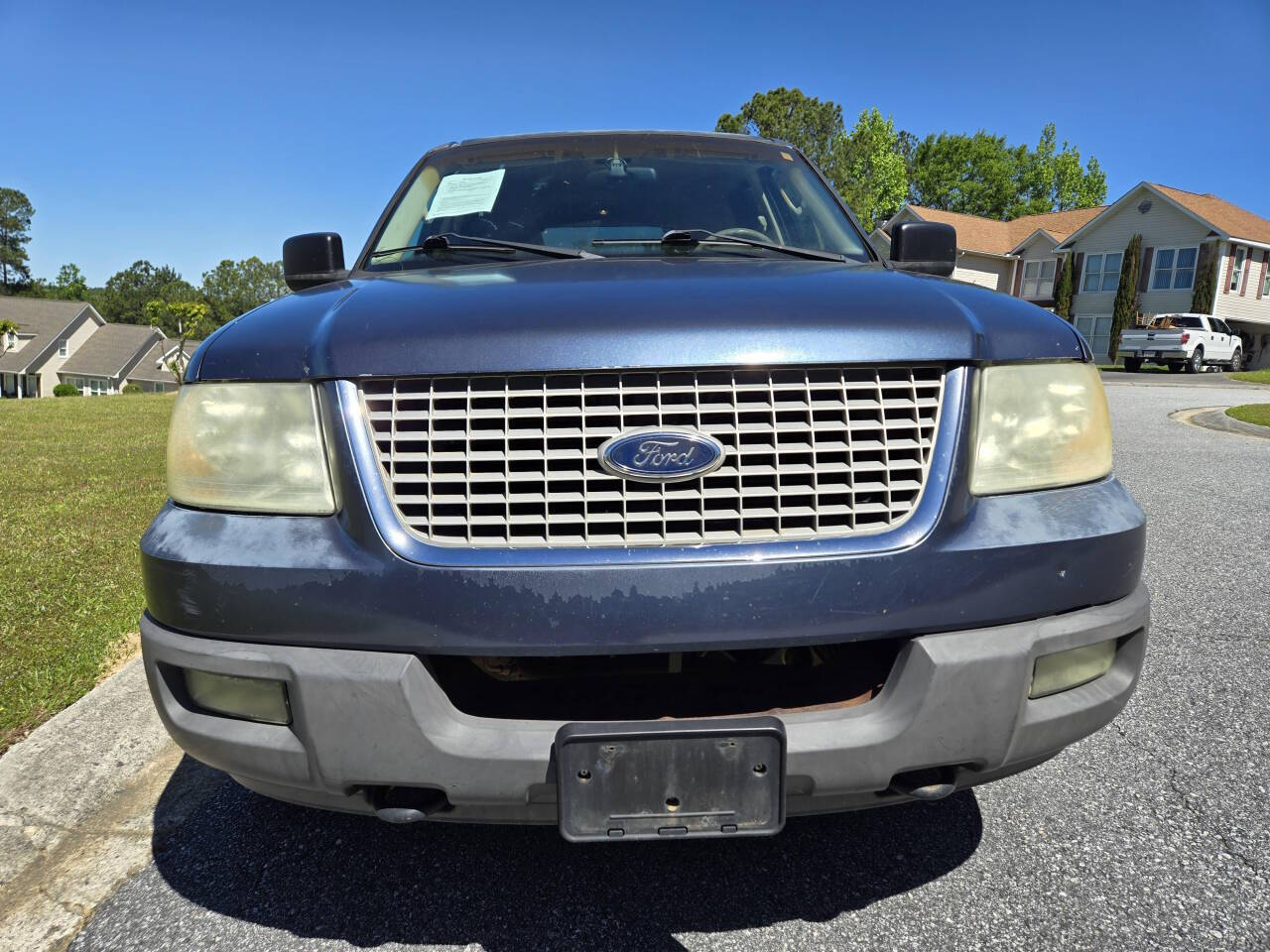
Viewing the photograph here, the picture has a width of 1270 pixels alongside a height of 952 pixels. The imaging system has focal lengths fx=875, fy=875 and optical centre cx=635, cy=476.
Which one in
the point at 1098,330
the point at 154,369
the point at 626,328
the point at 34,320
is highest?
the point at 626,328

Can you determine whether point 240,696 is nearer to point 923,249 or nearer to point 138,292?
point 923,249

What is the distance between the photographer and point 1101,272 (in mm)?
36375

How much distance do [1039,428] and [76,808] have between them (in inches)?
99.5

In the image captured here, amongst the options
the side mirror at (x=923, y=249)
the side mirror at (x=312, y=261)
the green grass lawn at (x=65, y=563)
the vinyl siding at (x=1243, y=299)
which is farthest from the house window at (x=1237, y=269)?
the side mirror at (x=312, y=261)

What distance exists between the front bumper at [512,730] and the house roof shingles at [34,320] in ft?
250

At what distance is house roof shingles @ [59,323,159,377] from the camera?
2633 inches

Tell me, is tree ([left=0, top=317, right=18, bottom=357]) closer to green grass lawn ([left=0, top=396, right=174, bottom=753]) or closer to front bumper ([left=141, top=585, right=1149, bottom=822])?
green grass lawn ([left=0, top=396, right=174, bottom=753])

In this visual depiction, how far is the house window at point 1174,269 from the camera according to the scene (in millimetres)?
33625

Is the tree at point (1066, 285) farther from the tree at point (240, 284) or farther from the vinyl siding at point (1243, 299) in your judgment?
the tree at point (240, 284)

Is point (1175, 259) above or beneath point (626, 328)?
beneath

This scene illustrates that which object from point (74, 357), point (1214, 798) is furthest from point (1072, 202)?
point (74, 357)

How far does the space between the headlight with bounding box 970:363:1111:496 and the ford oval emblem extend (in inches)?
20.6

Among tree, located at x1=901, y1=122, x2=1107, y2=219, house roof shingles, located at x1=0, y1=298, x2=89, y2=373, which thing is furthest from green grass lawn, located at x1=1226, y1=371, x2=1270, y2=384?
house roof shingles, located at x1=0, y1=298, x2=89, y2=373

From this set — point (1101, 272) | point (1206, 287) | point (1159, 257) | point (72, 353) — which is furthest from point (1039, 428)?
point (72, 353)
